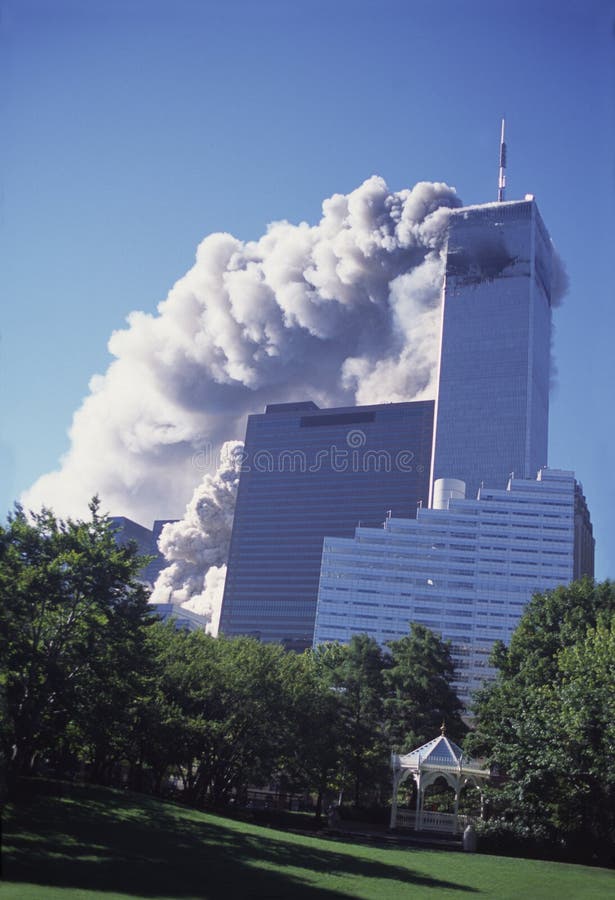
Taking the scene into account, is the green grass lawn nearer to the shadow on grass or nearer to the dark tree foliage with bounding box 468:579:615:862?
the shadow on grass

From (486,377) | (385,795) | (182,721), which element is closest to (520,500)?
(486,377)

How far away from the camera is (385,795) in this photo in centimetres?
6088

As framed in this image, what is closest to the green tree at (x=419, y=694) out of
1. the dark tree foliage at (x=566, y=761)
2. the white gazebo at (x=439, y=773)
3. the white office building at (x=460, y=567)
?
the white gazebo at (x=439, y=773)

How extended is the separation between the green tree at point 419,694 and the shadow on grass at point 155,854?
2826cm

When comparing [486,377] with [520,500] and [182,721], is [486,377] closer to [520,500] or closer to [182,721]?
[520,500]

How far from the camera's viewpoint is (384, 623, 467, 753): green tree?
2378 inches

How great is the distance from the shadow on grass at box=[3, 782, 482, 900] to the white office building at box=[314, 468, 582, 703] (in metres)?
129

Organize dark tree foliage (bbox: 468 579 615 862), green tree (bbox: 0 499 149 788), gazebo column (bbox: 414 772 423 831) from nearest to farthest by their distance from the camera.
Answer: green tree (bbox: 0 499 149 788) < dark tree foliage (bbox: 468 579 615 862) < gazebo column (bbox: 414 772 423 831)

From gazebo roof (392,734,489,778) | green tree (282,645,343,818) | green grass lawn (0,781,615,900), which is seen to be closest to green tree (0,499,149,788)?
green grass lawn (0,781,615,900)

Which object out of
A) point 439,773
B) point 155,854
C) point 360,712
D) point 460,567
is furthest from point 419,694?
point 460,567

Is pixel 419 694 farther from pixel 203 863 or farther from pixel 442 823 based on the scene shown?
pixel 203 863

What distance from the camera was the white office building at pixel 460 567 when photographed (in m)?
160

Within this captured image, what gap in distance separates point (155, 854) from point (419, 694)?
4065 centimetres

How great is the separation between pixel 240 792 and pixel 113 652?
22273 millimetres
